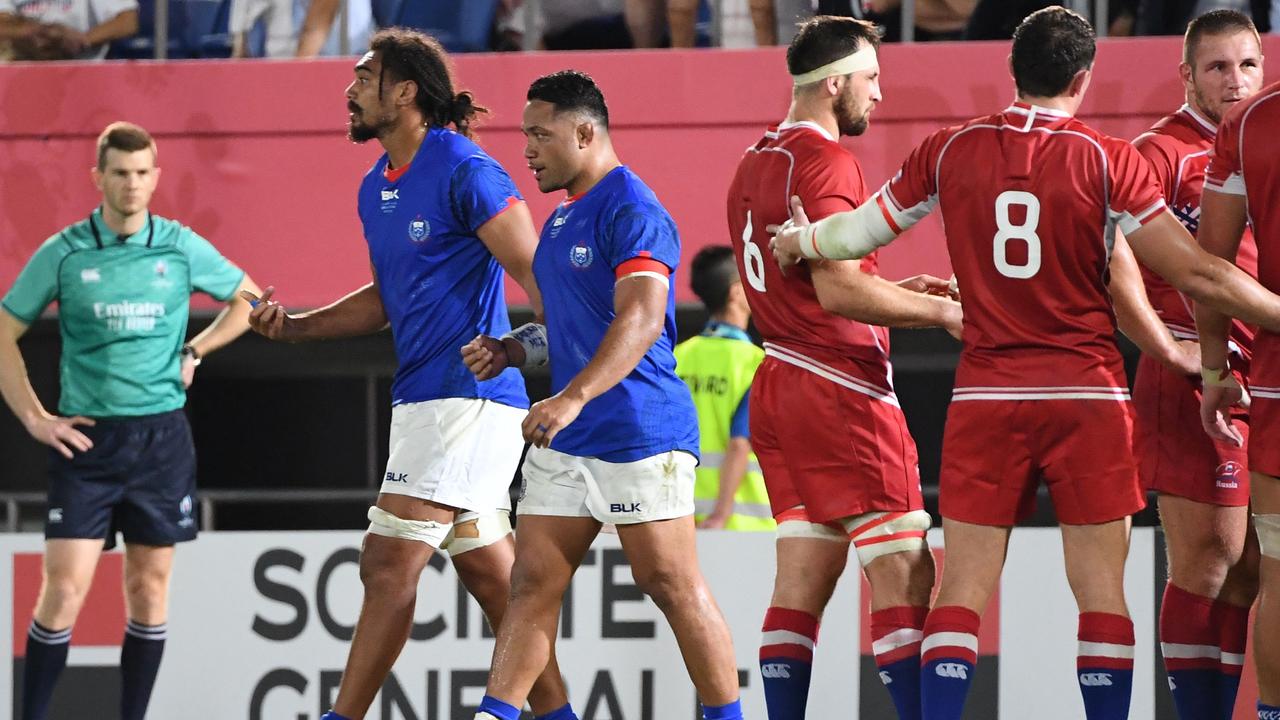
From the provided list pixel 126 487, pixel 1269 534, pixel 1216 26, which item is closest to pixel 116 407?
pixel 126 487

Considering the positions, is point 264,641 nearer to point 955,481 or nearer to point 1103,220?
point 955,481

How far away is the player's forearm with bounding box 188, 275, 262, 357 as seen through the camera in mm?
6816

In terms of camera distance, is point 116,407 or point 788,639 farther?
point 116,407

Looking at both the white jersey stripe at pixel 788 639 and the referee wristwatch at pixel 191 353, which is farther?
the referee wristwatch at pixel 191 353

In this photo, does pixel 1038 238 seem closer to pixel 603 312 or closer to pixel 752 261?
pixel 752 261

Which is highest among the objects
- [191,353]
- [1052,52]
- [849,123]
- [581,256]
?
[1052,52]

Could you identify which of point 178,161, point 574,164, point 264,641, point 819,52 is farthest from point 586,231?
point 178,161

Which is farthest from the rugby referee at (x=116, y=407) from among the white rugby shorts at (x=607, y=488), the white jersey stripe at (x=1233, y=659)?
the white jersey stripe at (x=1233, y=659)

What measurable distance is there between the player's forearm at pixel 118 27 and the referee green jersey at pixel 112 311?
3.04 metres

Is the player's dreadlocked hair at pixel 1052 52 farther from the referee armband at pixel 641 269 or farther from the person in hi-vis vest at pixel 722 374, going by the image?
the person in hi-vis vest at pixel 722 374

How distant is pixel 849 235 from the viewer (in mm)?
4320

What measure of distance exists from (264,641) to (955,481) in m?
3.26

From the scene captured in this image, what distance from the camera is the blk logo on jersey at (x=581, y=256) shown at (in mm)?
4543

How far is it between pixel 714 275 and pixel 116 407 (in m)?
2.37
